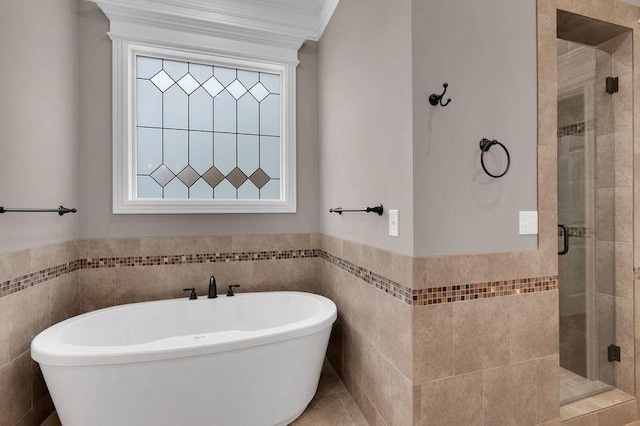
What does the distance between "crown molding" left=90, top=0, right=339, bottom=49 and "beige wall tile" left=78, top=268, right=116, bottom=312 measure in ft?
6.08

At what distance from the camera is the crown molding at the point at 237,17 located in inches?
90.3

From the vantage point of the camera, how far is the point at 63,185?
6.72 ft

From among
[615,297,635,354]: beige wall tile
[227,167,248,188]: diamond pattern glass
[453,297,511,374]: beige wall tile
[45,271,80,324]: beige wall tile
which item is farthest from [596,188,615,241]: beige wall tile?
[45,271,80,324]: beige wall tile

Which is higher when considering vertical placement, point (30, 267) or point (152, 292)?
point (30, 267)

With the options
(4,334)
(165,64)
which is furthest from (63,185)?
(165,64)

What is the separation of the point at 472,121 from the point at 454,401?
4.28ft

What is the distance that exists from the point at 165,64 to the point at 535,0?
2509 mm

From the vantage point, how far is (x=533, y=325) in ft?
5.19

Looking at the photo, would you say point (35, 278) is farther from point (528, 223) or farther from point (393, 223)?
point (528, 223)

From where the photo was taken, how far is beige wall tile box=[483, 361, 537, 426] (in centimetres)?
149

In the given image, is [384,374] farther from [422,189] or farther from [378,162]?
[378,162]

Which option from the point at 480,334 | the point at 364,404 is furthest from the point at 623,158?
the point at 364,404

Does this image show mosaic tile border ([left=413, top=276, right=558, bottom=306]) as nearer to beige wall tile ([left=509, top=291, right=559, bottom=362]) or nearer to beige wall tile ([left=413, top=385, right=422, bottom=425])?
beige wall tile ([left=509, top=291, right=559, bottom=362])

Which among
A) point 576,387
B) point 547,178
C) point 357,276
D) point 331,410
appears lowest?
point 331,410
